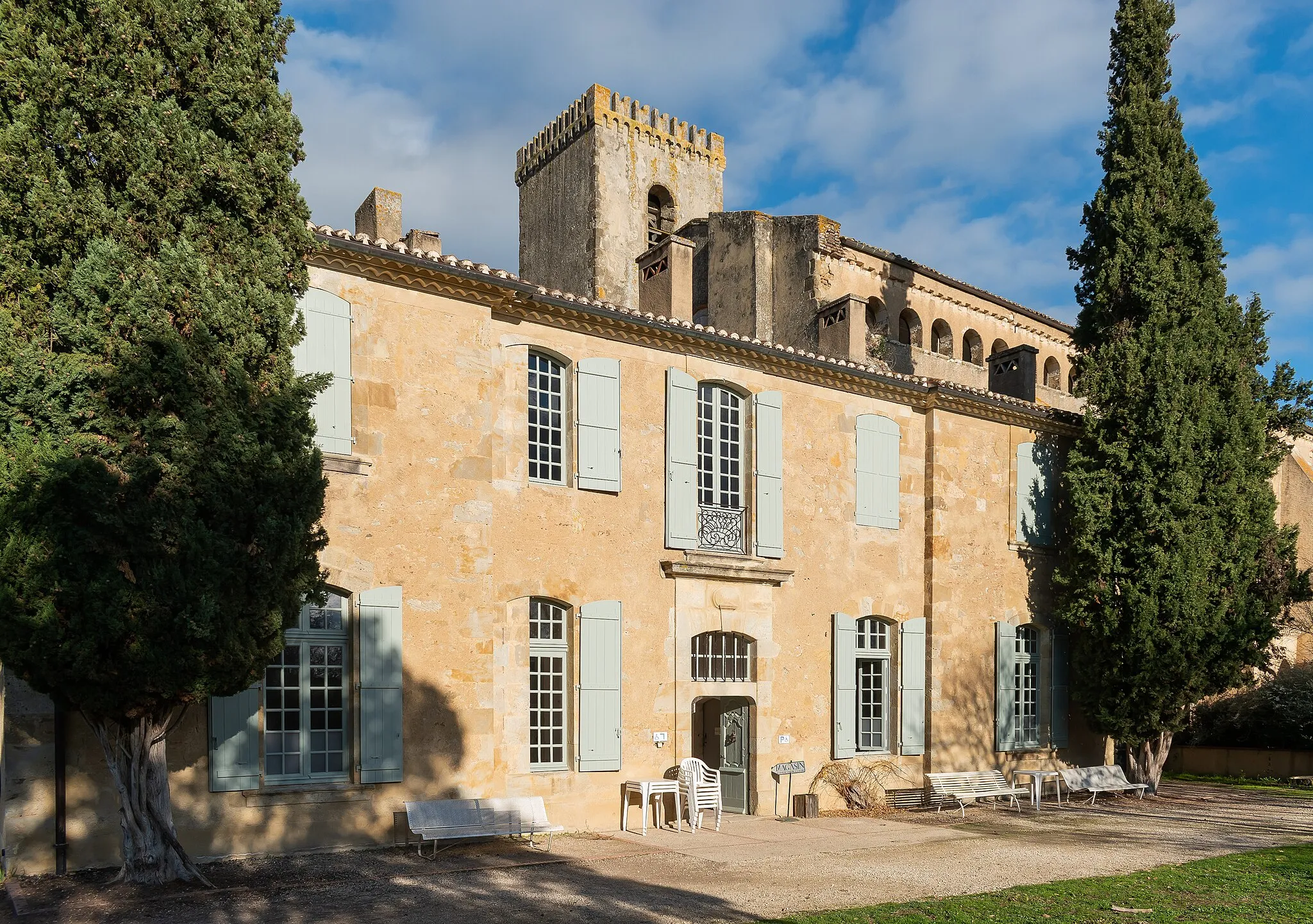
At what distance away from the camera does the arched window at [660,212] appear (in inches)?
1366

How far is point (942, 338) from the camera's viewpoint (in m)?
26.0

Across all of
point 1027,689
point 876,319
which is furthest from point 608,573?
point 876,319

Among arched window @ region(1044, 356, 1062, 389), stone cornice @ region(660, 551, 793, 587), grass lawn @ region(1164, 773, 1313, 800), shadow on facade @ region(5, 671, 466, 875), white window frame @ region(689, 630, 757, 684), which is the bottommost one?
grass lawn @ region(1164, 773, 1313, 800)

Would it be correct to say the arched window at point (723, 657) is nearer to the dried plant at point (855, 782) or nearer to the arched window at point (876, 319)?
the dried plant at point (855, 782)

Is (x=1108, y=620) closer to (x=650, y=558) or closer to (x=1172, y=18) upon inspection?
(x=650, y=558)

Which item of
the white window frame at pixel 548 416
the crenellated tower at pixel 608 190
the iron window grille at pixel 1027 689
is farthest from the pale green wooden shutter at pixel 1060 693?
the crenellated tower at pixel 608 190

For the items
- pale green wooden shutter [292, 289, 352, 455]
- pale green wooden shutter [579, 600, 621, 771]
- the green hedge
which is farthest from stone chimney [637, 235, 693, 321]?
the green hedge

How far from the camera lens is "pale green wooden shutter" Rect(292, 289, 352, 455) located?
11414 millimetres

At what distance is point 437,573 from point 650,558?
3.14m

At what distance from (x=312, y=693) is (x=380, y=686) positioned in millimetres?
688

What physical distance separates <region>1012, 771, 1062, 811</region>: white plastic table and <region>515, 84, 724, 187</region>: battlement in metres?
23.4

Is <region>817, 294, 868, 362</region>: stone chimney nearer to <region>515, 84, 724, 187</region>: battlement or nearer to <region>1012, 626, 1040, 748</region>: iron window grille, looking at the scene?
<region>1012, 626, 1040, 748</region>: iron window grille

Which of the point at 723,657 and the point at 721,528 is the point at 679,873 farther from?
the point at 721,528

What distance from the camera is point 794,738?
15398 mm
